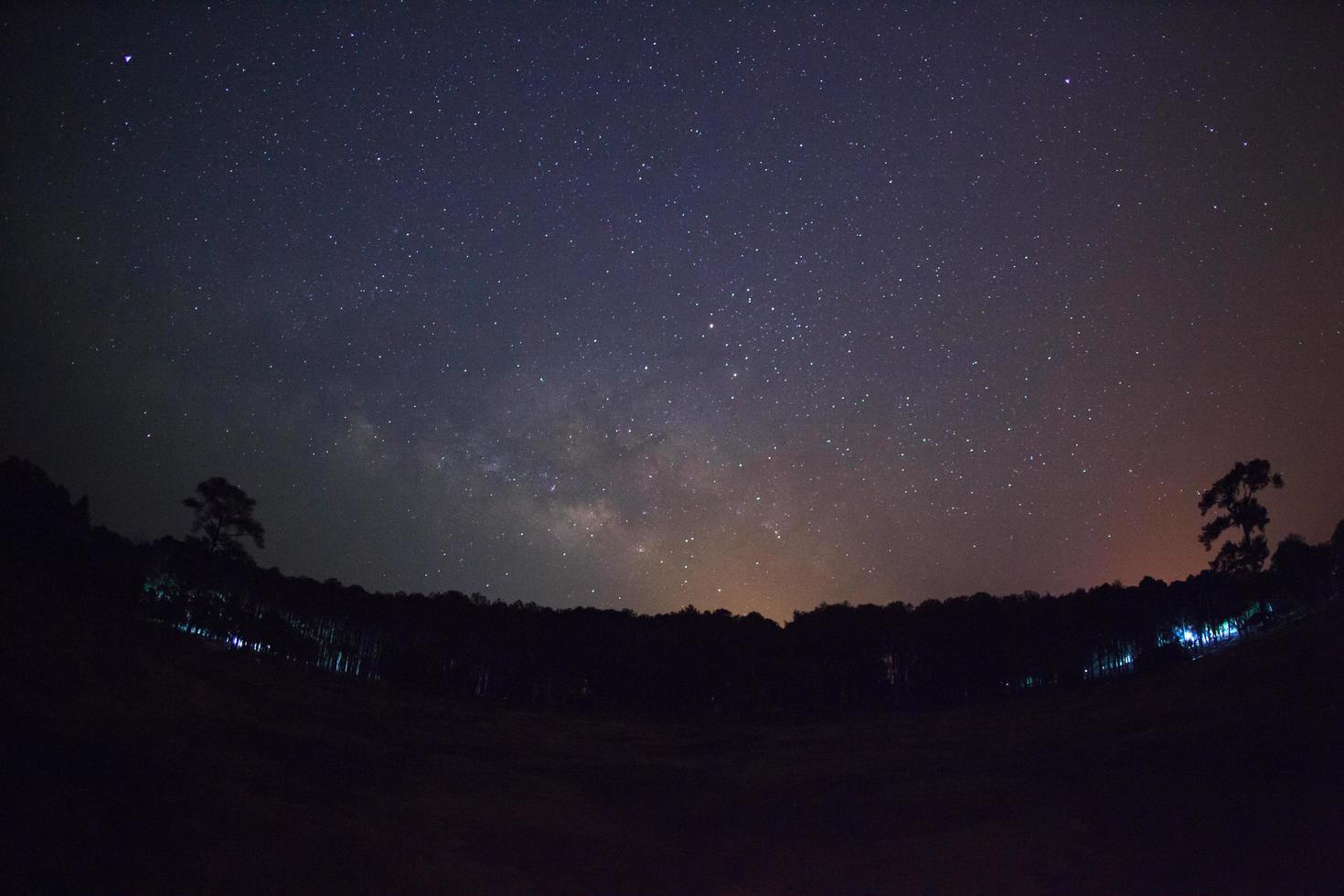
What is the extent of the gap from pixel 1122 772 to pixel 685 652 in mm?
23541

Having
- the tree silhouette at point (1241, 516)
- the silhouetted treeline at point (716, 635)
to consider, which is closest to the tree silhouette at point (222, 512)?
the silhouetted treeline at point (716, 635)

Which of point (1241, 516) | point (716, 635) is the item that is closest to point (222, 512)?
point (716, 635)

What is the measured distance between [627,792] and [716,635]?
17737 mm

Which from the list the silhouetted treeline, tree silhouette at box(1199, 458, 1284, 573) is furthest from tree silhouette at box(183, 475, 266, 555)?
tree silhouette at box(1199, 458, 1284, 573)

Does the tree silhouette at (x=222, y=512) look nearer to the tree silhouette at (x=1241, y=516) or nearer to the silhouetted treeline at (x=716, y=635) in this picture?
the silhouetted treeline at (x=716, y=635)

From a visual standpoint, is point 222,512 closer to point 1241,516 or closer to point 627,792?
point 627,792

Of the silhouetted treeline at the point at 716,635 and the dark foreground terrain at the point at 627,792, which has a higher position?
the silhouetted treeline at the point at 716,635

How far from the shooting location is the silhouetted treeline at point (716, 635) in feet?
111

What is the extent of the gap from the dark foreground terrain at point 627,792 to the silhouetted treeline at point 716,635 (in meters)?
5.42

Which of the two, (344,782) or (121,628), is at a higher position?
(121,628)

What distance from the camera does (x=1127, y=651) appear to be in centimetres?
3541

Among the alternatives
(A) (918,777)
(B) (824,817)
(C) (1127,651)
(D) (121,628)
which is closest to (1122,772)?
(A) (918,777)

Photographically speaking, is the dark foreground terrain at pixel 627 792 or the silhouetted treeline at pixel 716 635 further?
the silhouetted treeline at pixel 716 635

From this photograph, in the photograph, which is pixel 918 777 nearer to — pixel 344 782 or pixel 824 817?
pixel 824 817
